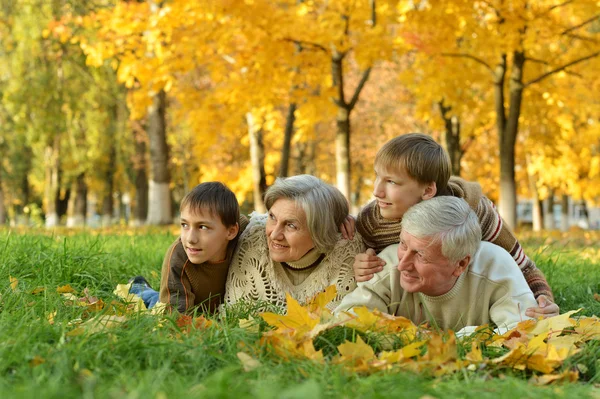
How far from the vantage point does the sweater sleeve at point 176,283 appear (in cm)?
412

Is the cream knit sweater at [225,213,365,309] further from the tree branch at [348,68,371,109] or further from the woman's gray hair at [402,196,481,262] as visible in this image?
the tree branch at [348,68,371,109]

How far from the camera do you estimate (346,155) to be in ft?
38.6

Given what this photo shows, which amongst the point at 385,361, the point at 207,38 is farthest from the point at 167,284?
the point at 207,38

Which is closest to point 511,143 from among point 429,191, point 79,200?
point 429,191

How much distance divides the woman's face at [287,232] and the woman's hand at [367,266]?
0.94 feet

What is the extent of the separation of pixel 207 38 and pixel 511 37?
169 inches

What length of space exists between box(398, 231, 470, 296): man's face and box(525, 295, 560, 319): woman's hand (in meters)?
0.41

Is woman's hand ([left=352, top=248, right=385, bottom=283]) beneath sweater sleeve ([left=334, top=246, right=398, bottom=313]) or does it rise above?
above

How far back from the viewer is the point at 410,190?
12.5 feet

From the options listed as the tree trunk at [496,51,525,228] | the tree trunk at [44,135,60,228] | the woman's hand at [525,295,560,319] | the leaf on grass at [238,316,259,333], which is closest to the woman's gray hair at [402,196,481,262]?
the woman's hand at [525,295,560,319]

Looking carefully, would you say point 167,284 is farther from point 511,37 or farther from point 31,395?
point 511,37

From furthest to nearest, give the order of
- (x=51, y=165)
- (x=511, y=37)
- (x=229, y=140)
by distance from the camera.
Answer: (x=51, y=165)
(x=229, y=140)
(x=511, y=37)

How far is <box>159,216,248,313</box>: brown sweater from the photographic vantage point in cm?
415

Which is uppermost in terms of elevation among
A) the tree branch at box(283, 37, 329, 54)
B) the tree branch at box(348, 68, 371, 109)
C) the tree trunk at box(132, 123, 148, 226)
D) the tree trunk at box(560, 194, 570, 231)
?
the tree branch at box(283, 37, 329, 54)
